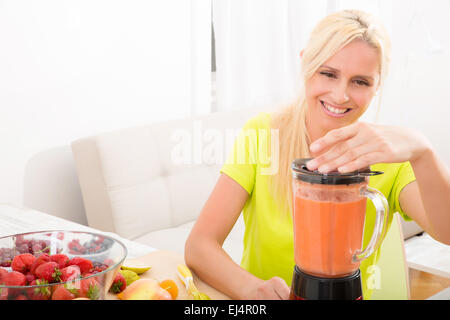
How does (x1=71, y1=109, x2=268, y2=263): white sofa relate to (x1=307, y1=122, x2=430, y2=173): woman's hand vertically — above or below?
below

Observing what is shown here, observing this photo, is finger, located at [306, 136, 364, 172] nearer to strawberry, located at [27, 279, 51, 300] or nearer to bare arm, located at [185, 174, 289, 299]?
bare arm, located at [185, 174, 289, 299]

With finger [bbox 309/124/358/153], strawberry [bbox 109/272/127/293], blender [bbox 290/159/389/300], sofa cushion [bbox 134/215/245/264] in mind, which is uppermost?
finger [bbox 309/124/358/153]

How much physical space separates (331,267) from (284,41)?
92.9 inches

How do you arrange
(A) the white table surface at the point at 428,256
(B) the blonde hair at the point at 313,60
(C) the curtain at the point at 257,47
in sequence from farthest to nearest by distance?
1. (C) the curtain at the point at 257,47
2. (A) the white table surface at the point at 428,256
3. (B) the blonde hair at the point at 313,60

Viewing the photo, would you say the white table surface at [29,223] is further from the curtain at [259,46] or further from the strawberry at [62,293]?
the curtain at [259,46]

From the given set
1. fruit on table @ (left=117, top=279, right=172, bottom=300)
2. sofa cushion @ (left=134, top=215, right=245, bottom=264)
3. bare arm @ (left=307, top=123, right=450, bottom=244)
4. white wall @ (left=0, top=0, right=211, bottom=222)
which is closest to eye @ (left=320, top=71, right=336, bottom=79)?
bare arm @ (left=307, top=123, right=450, bottom=244)

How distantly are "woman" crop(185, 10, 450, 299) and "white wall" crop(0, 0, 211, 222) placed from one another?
1036 mm

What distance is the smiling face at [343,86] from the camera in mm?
1227

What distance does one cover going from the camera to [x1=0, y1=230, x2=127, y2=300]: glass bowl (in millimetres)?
774

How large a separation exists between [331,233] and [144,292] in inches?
12.4

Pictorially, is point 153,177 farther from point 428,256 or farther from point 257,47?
point 428,256

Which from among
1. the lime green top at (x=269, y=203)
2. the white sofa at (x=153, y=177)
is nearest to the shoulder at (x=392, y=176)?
the lime green top at (x=269, y=203)

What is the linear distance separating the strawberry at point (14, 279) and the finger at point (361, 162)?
46cm

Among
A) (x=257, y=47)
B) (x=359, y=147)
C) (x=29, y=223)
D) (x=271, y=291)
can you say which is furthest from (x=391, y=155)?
(x=257, y=47)
